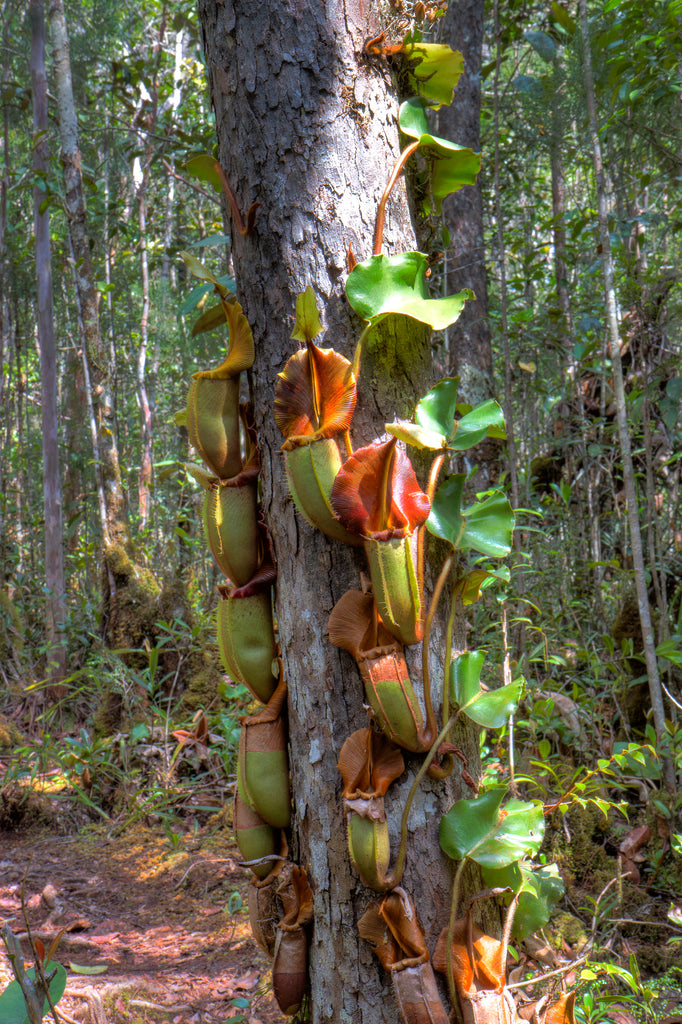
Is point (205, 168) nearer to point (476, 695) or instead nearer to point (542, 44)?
point (476, 695)

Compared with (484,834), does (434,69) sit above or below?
above

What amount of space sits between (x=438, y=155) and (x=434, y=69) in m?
0.13

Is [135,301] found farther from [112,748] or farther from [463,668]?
[463,668]

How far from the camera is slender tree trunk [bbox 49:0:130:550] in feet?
14.5

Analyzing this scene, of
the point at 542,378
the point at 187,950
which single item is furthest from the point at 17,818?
the point at 542,378

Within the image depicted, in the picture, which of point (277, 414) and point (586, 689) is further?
point (586, 689)

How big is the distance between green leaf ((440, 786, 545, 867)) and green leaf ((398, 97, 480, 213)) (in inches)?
35.6

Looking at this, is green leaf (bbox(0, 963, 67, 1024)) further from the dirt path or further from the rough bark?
the rough bark

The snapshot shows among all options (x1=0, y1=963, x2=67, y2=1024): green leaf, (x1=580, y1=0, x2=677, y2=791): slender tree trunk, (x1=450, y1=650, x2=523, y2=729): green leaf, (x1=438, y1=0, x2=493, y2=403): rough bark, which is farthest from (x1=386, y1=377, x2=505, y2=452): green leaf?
(x1=438, y1=0, x2=493, y2=403): rough bark

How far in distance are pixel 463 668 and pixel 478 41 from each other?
12.6 feet

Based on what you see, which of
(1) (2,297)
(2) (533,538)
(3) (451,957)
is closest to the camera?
(3) (451,957)

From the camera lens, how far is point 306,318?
873 mm

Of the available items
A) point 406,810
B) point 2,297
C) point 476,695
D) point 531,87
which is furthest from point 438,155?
point 2,297

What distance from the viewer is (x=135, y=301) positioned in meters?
11.0
